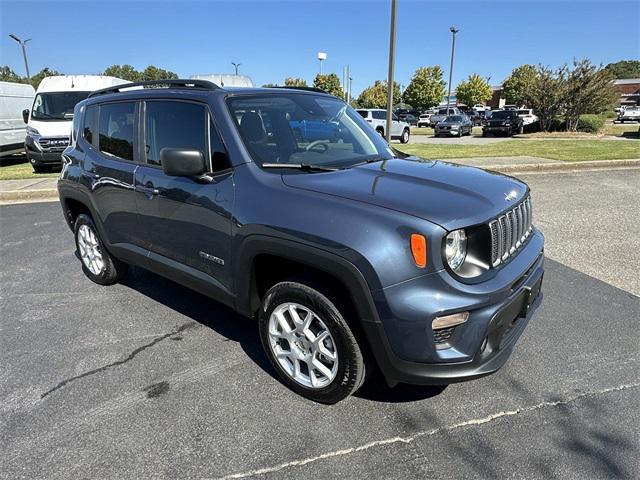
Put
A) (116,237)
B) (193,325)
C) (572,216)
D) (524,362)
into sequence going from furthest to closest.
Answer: (572,216)
(116,237)
(193,325)
(524,362)

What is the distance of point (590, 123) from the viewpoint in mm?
25203

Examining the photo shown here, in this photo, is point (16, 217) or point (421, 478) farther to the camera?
point (16, 217)

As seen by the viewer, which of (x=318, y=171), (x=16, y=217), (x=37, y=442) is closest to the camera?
(x=37, y=442)

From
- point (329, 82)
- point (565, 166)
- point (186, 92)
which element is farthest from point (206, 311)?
point (329, 82)

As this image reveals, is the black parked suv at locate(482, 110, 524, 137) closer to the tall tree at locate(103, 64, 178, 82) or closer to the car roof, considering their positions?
the car roof

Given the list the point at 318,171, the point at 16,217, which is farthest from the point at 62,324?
the point at 16,217

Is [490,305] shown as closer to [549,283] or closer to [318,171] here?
[318,171]

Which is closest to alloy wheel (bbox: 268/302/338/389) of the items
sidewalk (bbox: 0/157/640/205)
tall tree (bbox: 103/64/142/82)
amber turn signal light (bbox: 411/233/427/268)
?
→ amber turn signal light (bbox: 411/233/427/268)

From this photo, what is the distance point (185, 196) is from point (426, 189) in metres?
1.63

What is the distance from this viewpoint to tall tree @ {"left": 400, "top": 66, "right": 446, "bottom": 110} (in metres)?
61.9

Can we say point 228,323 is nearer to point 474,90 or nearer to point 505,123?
point 505,123

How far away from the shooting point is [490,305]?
2328 millimetres

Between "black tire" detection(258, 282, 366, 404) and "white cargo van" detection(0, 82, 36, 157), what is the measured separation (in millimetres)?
14652

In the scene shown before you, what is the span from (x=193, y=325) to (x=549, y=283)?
3.40 meters
